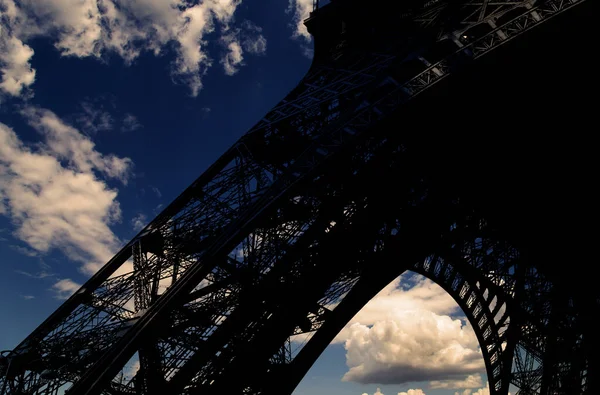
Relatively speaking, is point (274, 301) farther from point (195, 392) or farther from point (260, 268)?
point (195, 392)

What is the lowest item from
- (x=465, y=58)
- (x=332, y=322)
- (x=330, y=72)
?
(x=332, y=322)

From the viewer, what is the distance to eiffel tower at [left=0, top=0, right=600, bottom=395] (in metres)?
11.8

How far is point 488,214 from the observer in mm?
23781

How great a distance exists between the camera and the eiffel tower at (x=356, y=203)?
11.8 m

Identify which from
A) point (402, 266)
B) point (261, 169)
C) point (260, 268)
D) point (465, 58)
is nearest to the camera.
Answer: point (465, 58)

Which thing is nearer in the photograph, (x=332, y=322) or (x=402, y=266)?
(x=332, y=322)

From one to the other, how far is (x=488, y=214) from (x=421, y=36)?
36.8ft

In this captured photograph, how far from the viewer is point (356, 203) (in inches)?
668

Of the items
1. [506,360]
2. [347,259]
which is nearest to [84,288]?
[347,259]

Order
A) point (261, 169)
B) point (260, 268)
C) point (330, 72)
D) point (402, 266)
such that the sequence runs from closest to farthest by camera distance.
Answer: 1. point (260, 268)
2. point (261, 169)
3. point (330, 72)
4. point (402, 266)

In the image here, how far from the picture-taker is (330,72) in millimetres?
18578

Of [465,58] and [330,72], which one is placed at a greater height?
[330,72]

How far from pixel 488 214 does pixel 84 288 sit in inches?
730

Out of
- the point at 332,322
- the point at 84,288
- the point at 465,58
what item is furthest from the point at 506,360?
the point at 84,288
